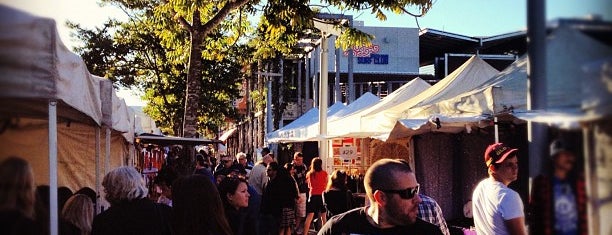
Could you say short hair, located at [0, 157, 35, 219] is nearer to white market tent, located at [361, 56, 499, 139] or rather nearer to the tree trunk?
white market tent, located at [361, 56, 499, 139]

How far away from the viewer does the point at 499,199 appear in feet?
12.5

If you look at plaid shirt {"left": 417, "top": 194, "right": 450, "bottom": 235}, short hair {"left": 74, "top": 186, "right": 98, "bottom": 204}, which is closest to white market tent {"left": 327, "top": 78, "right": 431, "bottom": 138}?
short hair {"left": 74, "top": 186, "right": 98, "bottom": 204}

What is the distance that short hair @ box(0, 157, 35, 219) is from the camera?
1.10 metres

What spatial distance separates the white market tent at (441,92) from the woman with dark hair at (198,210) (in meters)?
6.26

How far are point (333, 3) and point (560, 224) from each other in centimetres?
964

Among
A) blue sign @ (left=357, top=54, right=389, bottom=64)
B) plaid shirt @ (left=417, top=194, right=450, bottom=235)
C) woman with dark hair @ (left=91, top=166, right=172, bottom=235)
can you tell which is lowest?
plaid shirt @ (left=417, top=194, right=450, bottom=235)

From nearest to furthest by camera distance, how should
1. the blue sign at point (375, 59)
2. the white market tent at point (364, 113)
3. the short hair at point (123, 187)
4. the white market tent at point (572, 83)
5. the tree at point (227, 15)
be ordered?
the white market tent at point (572, 83), the short hair at point (123, 187), the tree at point (227, 15), the white market tent at point (364, 113), the blue sign at point (375, 59)

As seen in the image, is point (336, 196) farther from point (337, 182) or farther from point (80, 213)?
point (80, 213)

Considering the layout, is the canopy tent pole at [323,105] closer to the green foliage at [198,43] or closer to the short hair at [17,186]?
the green foliage at [198,43]

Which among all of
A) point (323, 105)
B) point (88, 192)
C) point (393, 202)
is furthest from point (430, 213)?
point (323, 105)

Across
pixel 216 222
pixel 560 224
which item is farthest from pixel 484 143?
pixel 560 224

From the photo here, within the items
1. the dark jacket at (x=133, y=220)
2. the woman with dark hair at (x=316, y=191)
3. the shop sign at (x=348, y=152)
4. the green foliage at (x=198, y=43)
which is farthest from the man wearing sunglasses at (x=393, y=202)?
the shop sign at (x=348, y=152)

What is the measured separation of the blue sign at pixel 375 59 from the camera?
42.6 meters

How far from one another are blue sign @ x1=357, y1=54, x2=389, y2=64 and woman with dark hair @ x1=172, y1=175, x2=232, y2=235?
3922 cm
